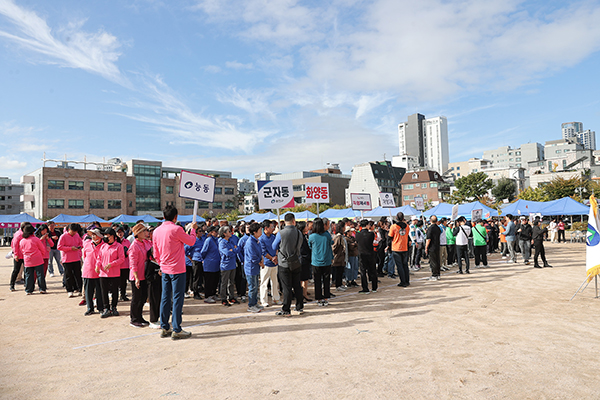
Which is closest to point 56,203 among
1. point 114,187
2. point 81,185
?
point 81,185

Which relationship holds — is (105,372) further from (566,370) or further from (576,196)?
(576,196)

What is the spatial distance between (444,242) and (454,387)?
12.0 m

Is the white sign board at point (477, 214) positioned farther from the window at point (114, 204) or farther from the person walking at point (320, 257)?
the window at point (114, 204)

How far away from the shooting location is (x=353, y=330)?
250 inches

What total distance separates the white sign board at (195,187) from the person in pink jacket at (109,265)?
1.65m

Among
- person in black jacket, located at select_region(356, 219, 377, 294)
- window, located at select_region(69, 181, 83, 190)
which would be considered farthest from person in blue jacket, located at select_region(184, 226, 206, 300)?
window, located at select_region(69, 181, 83, 190)

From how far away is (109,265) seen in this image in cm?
737

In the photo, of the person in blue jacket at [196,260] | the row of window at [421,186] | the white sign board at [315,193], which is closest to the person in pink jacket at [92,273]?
the person in blue jacket at [196,260]

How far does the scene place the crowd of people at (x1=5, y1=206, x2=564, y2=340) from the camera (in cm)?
619

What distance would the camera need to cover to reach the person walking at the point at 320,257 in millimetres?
8469

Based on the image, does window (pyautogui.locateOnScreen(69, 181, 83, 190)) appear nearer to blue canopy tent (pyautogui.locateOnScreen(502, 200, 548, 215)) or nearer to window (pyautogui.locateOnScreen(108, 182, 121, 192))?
window (pyautogui.locateOnScreen(108, 182, 121, 192))

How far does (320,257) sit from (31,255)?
27.7ft

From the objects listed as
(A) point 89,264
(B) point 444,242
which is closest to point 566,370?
(A) point 89,264

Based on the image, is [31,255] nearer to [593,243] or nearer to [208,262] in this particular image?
[208,262]
